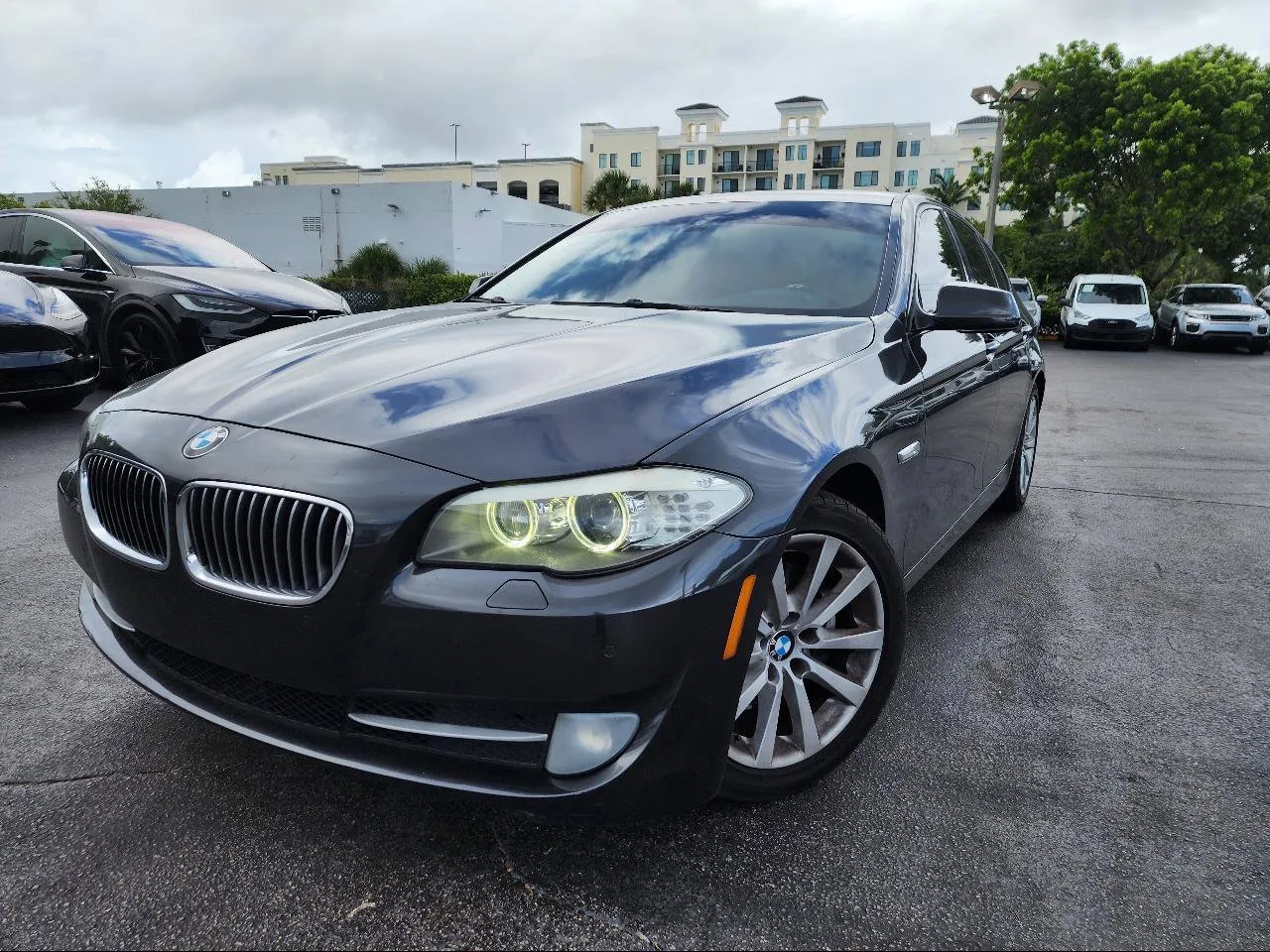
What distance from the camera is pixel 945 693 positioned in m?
2.84

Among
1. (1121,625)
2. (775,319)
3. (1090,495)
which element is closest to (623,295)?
(775,319)

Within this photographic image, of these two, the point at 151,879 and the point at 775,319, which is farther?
the point at 775,319

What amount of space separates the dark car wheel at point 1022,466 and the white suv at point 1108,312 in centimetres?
1576

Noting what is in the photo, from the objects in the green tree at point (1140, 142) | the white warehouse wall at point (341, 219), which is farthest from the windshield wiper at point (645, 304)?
the white warehouse wall at point (341, 219)

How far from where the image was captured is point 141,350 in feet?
23.6

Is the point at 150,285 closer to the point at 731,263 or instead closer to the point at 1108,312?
the point at 731,263

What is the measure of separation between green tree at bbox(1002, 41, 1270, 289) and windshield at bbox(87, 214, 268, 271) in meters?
23.7

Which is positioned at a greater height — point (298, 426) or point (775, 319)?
point (775, 319)

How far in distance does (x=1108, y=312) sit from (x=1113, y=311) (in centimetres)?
9

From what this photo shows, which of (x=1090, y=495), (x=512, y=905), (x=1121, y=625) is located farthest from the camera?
(x=1090, y=495)

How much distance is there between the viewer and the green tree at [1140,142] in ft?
78.1

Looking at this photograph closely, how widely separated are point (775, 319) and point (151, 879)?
2.03 meters

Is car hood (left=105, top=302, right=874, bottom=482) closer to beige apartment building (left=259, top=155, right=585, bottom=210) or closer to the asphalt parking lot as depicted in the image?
the asphalt parking lot

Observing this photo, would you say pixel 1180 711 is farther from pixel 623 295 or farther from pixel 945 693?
pixel 623 295
